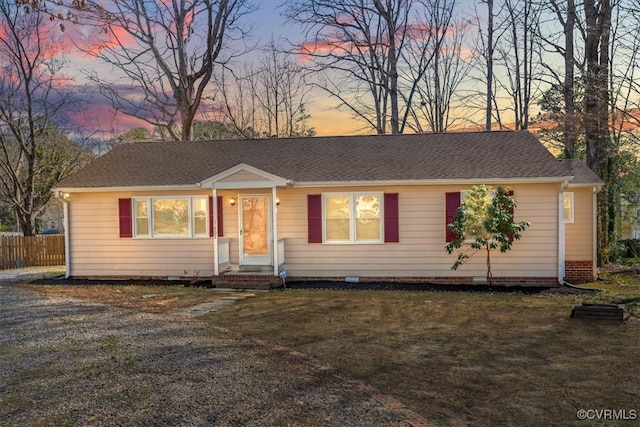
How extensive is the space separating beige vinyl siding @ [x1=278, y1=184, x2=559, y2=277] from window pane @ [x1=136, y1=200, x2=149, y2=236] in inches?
148

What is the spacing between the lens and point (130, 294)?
35.1ft

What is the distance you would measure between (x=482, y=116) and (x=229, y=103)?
14.7 metres

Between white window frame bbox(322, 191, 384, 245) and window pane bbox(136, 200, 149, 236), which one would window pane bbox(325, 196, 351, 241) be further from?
window pane bbox(136, 200, 149, 236)

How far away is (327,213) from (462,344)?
6456mm

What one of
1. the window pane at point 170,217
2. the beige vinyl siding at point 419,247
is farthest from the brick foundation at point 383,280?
the window pane at point 170,217

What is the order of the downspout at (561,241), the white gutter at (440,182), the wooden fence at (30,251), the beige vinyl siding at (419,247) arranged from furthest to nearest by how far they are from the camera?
the wooden fence at (30,251) → the beige vinyl siding at (419,247) → the downspout at (561,241) → the white gutter at (440,182)

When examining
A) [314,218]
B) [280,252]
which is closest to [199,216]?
[280,252]

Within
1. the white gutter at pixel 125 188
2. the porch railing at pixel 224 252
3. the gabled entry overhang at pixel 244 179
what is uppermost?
A: the gabled entry overhang at pixel 244 179

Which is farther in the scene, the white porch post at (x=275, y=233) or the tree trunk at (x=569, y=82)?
the tree trunk at (x=569, y=82)

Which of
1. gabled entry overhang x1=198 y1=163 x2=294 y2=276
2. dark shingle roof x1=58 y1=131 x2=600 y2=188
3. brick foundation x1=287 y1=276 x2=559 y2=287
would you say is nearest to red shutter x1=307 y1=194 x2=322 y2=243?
dark shingle roof x1=58 y1=131 x2=600 y2=188

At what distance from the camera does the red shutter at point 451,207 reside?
457 inches

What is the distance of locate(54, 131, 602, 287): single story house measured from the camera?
1155 centimetres

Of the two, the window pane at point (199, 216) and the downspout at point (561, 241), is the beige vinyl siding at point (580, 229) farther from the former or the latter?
the window pane at point (199, 216)

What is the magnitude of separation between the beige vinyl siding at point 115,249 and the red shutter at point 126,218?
0.62 feet
